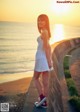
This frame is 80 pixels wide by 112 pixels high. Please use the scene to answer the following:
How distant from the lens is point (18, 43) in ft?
13.7

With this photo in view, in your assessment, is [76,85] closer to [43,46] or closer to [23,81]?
[23,81]

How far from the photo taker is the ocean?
402 centimetres

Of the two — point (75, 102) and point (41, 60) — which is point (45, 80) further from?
point (75, 102)

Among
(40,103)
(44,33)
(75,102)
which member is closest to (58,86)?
(75,102)

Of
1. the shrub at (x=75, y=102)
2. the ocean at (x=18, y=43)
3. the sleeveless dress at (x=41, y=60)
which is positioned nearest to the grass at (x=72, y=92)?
the shrub at (x=75, y=102)

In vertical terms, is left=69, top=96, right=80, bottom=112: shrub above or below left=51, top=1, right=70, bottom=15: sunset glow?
below

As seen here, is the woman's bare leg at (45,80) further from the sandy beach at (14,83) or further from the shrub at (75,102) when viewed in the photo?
the shrub at (75,102)

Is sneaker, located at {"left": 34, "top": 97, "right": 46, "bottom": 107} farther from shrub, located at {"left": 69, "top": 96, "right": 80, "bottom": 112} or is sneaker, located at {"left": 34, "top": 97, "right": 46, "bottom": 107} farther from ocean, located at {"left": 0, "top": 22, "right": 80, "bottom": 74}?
shrub, located at {"left": 69, "top": 96, "right": 80, "bottom": 112}

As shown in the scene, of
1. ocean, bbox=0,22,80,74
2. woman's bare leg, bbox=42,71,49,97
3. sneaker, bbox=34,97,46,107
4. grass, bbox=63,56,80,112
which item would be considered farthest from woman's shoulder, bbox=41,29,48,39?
grass, bbox=63,56,80,112

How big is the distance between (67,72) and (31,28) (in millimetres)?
4183

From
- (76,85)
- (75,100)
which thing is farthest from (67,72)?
(75,100)

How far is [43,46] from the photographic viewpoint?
12.6 feet

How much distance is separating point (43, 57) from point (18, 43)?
373 mm

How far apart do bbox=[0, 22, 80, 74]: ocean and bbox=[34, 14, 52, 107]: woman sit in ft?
0.47
